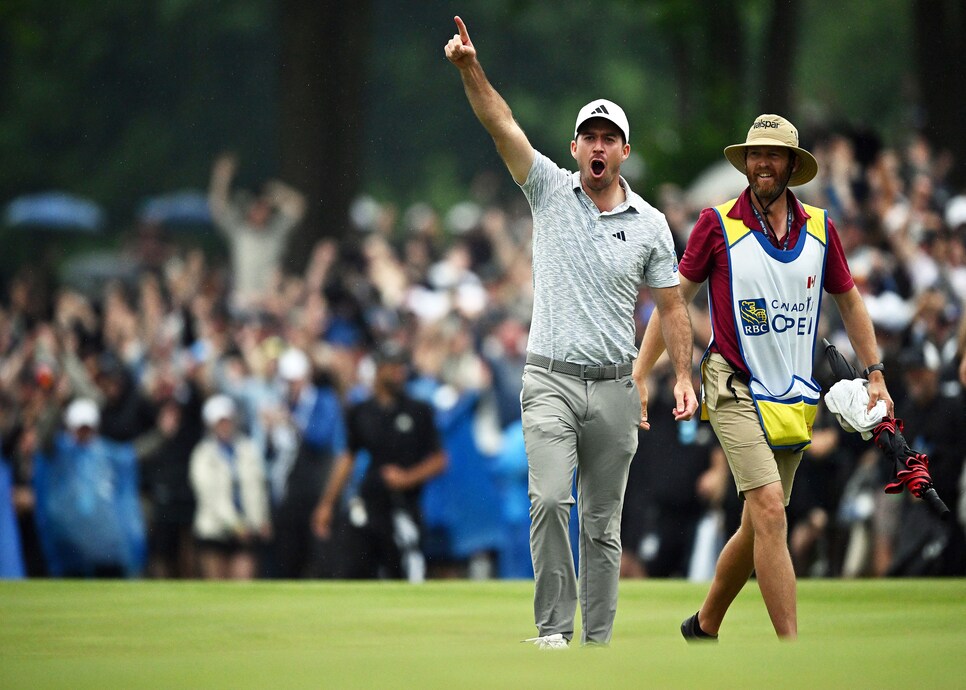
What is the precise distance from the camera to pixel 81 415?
619 inches

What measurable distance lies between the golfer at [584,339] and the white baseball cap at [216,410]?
7.72 metres

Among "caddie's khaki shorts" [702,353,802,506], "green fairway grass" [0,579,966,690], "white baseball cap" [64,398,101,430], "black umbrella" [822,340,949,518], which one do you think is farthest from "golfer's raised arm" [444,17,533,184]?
"white baseball cap" [64,398,101,430]

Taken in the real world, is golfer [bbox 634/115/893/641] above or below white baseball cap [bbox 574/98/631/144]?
below

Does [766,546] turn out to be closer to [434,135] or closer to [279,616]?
[279,616]

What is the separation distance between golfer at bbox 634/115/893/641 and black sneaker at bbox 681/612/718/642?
0.02m

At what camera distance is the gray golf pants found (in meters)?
7.98

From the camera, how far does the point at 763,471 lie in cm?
796

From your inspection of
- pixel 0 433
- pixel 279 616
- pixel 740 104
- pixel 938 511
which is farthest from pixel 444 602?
pixel 740 104

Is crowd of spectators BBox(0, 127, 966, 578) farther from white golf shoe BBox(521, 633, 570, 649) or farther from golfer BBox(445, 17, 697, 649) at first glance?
white golf shoe BBox(521, 633, 570, 649)

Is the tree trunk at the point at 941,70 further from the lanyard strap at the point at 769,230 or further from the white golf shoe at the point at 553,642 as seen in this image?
the white golf shoe at the point at 553,642

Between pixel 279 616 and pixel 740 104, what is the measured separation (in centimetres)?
1168

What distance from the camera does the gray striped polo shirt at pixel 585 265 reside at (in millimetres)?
8086

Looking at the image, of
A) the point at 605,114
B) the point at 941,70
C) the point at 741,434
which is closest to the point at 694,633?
the point at 741,434

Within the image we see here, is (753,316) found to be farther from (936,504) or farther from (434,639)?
(434,639)
